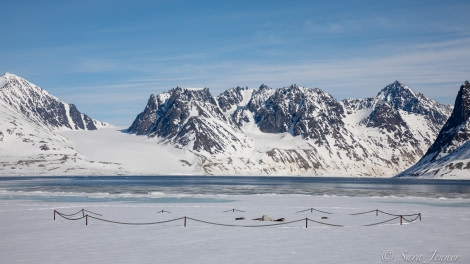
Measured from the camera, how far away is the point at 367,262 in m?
35.5

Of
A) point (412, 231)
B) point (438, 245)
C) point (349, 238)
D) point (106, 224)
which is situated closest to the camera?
point (438, 245)

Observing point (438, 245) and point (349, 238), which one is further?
point (349, 238)

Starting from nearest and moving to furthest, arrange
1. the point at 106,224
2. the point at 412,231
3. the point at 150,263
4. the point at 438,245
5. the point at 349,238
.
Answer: the point at 150,263, the point at 438,245, the point at 349,238, the point at 412,231, the point at 106,224

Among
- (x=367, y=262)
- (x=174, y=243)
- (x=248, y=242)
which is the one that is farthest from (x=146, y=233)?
(x=367, y=262)

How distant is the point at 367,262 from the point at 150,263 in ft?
46.1

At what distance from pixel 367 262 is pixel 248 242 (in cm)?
1170

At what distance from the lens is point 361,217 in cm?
6625

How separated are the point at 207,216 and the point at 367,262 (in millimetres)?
32150

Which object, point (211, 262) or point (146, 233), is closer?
point (211, 262)

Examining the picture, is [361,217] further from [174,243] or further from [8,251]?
[8,251]

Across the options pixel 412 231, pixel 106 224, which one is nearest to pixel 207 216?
pixel 106 224

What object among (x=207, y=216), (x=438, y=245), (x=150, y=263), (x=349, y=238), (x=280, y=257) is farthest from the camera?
(x=207, y=216)

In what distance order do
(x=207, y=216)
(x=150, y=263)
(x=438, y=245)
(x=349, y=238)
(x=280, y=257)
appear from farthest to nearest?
(x=207, y=216)
(x=349, y=238)
(x=438, y=245)
(x=280, y=257)
(x=150, y=263)

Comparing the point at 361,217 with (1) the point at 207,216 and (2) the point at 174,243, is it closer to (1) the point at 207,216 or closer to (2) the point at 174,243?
(1) the point at 207,216
